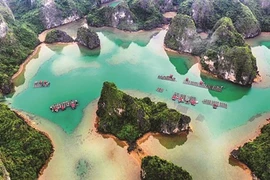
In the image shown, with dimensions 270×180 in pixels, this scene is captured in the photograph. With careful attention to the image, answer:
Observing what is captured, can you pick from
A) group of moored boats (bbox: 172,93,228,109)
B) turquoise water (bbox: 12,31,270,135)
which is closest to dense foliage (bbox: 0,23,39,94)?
turquoise water (bbox: 12,31,270,135)

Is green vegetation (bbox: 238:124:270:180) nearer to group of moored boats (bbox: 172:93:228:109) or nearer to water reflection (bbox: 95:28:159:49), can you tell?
group of moored boats (bbox: 172:93:228:109)

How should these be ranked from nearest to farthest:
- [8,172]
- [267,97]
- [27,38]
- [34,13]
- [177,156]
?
[8,172] < [177,156] < [267,97] < [27,38] < [34,13]

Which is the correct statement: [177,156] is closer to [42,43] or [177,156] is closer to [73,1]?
[42,43]

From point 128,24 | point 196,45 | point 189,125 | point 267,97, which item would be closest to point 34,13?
point 128,24

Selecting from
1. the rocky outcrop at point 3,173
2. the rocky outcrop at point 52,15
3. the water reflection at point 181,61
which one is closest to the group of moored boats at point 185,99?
the water reflection at point 181,61

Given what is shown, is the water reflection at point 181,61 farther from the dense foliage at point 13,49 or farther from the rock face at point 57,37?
the dense foliage at point 13,49
